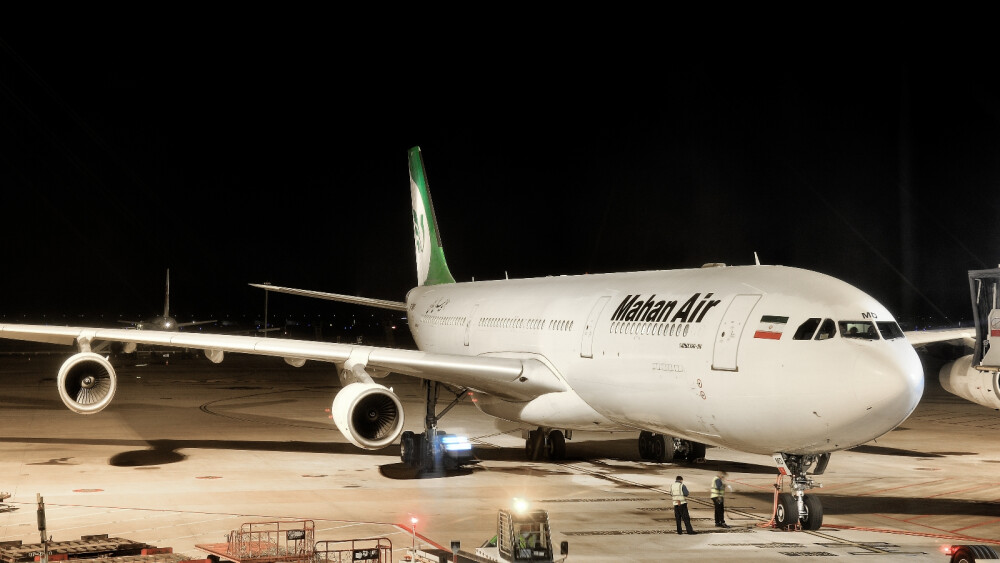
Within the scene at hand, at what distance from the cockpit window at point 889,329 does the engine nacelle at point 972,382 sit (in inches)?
210

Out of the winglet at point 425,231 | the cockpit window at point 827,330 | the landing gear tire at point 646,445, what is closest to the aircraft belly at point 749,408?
the cockpit window at point 827,330

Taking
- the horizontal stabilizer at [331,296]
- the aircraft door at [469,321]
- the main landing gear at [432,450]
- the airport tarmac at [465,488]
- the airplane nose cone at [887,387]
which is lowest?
the airport tarmac at [465,488]

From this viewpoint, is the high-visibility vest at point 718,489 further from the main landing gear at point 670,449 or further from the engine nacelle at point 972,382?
the main landing gear at point 670,449


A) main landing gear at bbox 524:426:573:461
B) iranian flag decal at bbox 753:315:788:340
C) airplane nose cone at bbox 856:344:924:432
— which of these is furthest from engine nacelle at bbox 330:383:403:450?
airplane nose cone at bbox 856:344:924:432

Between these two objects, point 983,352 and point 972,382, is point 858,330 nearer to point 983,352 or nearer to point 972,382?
point 983,352

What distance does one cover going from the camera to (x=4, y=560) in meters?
12.6

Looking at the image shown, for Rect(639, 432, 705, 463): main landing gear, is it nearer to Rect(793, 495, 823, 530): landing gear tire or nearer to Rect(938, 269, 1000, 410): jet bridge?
Rect(938, 269, 1000, 410): jet bridge

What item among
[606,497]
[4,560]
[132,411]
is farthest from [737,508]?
[132,411]

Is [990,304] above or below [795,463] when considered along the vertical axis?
above

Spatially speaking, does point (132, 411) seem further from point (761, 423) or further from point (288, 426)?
point (761, 423)

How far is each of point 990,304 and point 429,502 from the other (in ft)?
34.0

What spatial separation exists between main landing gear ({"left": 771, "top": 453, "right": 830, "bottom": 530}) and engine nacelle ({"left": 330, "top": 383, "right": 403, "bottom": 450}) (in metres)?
6.87

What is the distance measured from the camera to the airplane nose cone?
43.1ft

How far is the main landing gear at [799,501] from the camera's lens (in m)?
15.1
